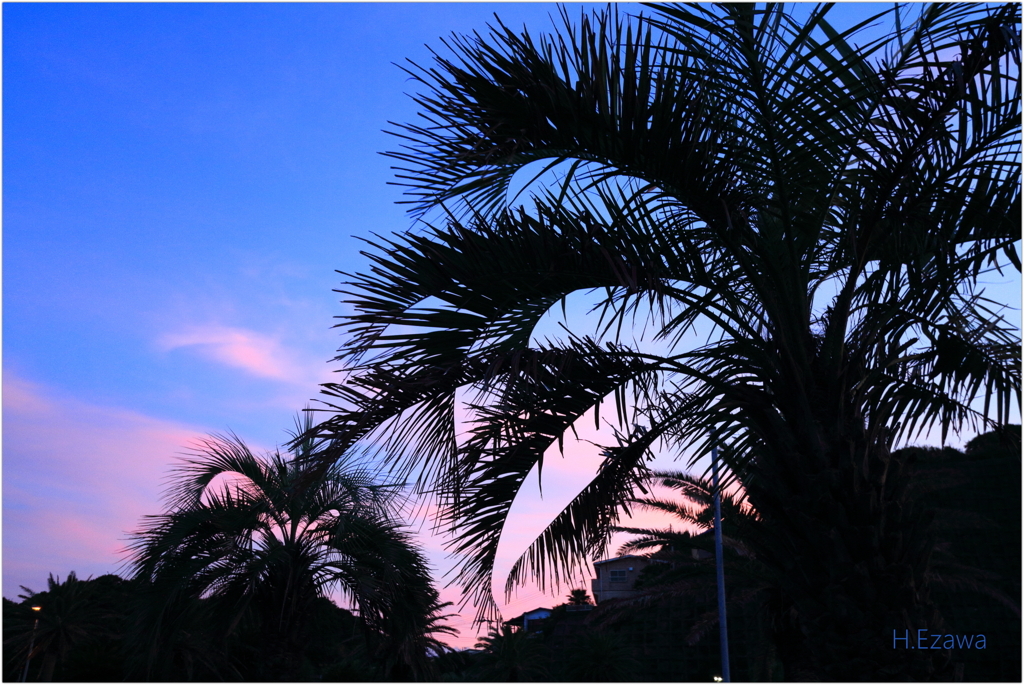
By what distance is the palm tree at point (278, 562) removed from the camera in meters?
11.9

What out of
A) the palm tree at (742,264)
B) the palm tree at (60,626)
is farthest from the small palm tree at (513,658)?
the palm tree at (742,264)

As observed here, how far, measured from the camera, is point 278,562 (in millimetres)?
13055

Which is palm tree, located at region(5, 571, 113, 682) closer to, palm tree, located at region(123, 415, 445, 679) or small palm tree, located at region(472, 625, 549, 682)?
small palm tree, located at region(472, 625, 549, 682)

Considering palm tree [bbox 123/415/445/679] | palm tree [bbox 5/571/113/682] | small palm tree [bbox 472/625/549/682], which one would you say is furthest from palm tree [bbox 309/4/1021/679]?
palm tree [bbox 5/571/113/682]

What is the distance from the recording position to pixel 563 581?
18.2ft

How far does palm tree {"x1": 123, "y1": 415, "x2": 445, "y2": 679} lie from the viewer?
11945mm

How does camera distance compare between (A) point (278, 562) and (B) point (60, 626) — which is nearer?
(A) point (278, 562)

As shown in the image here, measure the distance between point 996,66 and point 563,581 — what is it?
3979mm

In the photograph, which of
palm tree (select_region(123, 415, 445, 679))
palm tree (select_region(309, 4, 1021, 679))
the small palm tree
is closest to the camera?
palm tree (select_region(309, 4, 1021, 679))

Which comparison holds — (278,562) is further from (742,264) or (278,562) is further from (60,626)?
(60,626)

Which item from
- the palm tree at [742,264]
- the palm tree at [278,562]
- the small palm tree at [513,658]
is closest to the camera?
the palm tree at [742,264]

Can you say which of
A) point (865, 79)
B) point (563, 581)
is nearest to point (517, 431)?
point (563, 581)

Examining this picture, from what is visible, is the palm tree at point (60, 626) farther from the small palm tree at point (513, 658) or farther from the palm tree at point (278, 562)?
the palm tree at point (278, 562)

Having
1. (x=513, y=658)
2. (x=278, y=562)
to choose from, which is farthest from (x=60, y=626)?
(x=278, y=562)
